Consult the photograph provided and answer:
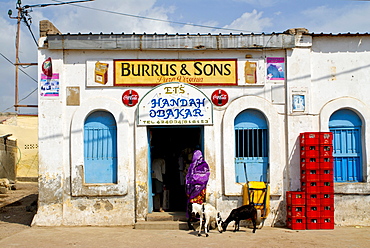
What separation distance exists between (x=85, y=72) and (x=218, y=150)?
4.00m

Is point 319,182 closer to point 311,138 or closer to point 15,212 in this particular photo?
point 311,138

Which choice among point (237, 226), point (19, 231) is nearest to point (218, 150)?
point (237, 226)

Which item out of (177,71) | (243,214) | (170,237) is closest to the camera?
(170,237)

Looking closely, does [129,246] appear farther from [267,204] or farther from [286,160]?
[286,160]

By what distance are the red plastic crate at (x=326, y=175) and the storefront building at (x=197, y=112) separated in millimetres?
639

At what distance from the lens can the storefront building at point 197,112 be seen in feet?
34.5

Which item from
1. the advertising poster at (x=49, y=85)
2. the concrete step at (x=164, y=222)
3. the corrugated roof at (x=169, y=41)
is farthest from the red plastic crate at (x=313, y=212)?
the advertising poster at (x=49, y=85)

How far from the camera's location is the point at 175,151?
1335cm

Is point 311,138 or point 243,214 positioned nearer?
point 243,214

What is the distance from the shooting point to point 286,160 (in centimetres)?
1076

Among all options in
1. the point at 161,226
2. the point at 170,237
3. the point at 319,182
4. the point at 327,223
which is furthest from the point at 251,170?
the point at 170,237

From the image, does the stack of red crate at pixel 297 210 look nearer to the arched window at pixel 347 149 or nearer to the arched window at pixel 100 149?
the arched window at pixel 347 149

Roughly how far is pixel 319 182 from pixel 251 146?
6.22 ft

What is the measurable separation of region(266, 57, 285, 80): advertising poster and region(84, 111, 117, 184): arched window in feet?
14.1
